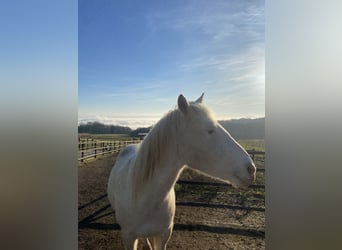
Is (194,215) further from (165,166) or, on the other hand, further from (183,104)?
(183,104)

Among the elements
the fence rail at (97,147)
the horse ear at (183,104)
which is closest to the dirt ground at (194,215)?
the fence rail at (97,147)

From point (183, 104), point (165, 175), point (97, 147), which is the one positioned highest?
point (183, 104)

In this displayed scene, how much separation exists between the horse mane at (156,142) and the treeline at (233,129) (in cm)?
11

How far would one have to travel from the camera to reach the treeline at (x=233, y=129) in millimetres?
1168

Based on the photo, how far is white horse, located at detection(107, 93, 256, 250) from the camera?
1.10 m

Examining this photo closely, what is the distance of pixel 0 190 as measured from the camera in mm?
1150

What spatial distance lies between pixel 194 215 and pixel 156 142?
41 centimetres

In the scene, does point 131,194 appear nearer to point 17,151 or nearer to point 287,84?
point 17,151

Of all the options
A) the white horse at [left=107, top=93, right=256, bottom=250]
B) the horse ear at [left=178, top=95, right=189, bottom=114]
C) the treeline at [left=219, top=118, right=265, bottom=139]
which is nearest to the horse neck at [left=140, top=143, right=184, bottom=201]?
the white horse at [left=107, top=93, right=256, bottom=250]

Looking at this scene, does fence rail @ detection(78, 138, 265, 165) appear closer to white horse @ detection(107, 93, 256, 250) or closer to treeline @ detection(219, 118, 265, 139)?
white horse @ detection(107, 93, 256, 250)

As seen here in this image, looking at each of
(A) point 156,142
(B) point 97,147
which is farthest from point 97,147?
(A) point 156,142

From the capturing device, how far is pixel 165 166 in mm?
1169

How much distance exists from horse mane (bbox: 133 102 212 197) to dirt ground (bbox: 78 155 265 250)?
17 cm

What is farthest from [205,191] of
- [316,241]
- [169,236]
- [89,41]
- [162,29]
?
[89,41]
